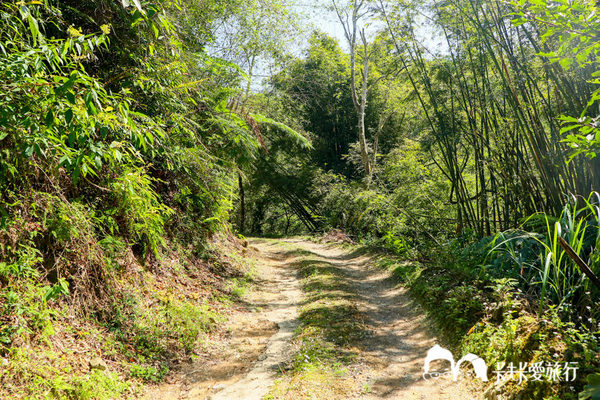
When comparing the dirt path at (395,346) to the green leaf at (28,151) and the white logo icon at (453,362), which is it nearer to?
the white logo icon at (453,362)

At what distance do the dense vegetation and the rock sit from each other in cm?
13

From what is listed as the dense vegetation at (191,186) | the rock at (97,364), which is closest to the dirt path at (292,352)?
the dense vegetation at (191,186)

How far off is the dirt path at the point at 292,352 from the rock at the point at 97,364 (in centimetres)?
50

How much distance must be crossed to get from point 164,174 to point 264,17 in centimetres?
659

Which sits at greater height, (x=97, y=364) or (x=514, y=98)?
(x=514, y=98)

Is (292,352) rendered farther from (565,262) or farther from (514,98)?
(514,98)

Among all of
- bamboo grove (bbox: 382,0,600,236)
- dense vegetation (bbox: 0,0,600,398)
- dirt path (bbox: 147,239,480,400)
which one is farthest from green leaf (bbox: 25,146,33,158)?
bamboo grove (bbox: 382,0,600,236)

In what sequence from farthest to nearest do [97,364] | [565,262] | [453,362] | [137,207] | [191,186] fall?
[191,186], [137,207], [453,362], [565,262], [97,364]

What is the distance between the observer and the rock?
117 inches

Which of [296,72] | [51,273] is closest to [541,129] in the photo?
[51,273]

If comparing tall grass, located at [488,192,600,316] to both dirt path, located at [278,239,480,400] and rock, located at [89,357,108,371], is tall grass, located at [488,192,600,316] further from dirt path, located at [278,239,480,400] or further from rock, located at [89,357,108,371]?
rock, located at [89,357,108,371]

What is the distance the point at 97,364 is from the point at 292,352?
182cm

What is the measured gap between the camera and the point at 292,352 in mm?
3887

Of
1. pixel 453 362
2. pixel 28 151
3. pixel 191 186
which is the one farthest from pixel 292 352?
pixel 191 186
